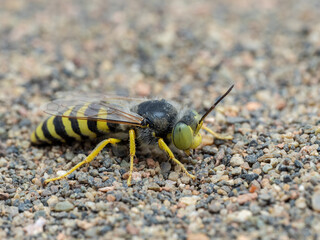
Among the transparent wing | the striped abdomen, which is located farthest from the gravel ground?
A: the transparent wing

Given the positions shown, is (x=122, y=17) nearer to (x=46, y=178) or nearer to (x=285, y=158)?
(x=46, y=178)

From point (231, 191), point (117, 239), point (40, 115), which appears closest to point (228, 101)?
point (231, 191)

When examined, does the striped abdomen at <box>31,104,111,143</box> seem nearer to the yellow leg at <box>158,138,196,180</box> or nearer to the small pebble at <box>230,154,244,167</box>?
the yellow leg at <box>158,138,196,180</box>

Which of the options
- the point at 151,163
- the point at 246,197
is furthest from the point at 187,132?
the point at 246,197

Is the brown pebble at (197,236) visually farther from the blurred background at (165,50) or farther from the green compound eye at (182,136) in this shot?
the blurred background at (165,50)

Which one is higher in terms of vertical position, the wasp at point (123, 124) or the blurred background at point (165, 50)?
the blurred background at point (165, 50)

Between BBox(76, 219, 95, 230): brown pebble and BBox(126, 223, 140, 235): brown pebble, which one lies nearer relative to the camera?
BBox(126, 223, 140, 235): brown pebble

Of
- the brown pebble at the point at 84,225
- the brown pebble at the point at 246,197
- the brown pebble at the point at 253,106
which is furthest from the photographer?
the brown pebble at the point at 253,106

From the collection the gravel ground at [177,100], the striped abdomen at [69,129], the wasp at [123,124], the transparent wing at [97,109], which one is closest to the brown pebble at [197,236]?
the gravel ground at [177,100]

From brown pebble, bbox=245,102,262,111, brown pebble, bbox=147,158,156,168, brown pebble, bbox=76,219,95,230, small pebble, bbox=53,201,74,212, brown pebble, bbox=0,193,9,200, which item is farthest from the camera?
brown pebble, bbox=245,102,262,111
